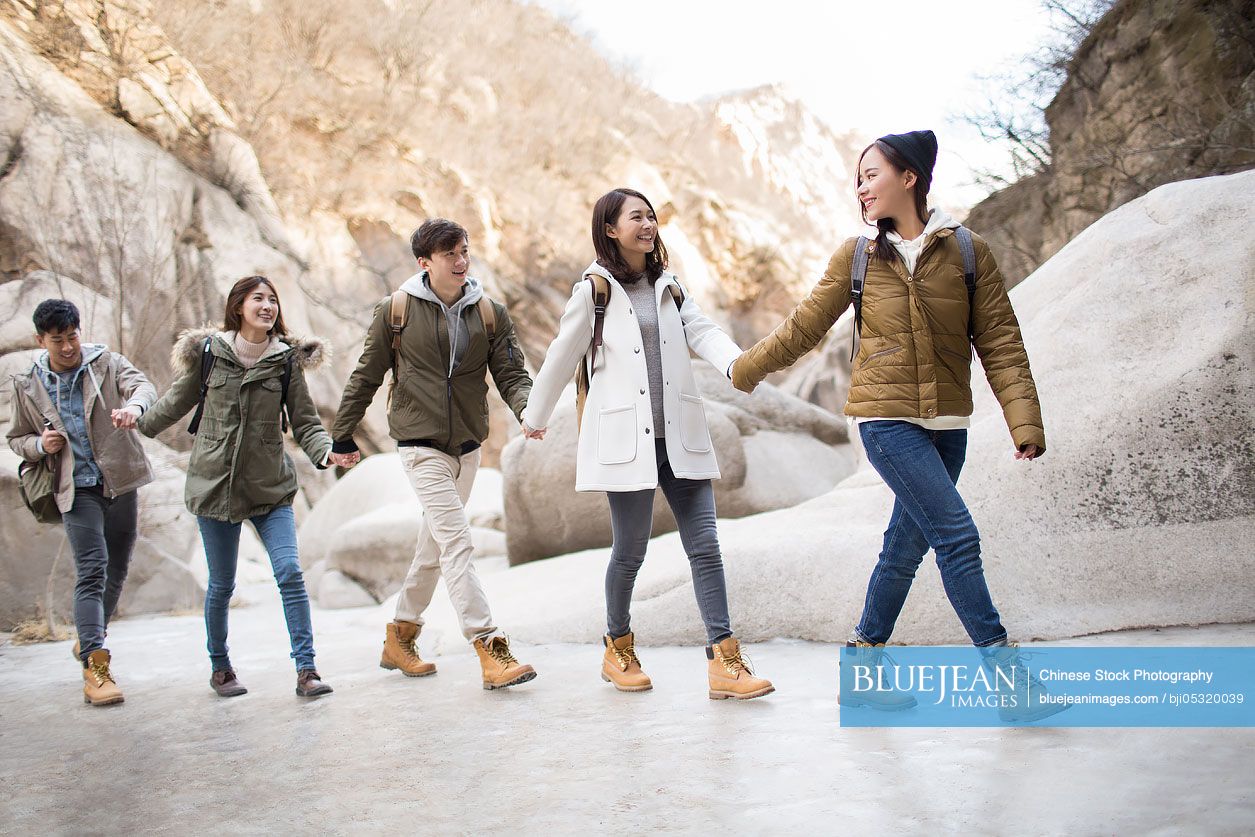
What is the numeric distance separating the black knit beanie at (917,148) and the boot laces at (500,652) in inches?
101

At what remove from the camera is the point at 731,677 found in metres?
3.72

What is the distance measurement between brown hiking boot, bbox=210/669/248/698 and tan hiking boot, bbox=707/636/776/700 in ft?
7.66

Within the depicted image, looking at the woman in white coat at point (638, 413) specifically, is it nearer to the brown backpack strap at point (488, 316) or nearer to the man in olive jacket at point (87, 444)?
the brown backpack strap at point (488, 316)

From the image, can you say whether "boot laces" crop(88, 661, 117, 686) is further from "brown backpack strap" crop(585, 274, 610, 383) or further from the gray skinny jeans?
"brown backpack strap" crop(585, 274, 610, 383)

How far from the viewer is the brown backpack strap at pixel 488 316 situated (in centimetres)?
473

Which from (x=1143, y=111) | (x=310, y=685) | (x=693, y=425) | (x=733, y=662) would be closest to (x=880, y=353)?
(x=693, y=425)

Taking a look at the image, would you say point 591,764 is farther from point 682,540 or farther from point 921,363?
point 921,363

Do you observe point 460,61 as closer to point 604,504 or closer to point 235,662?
point 604,504

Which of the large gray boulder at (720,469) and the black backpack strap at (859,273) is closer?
the black backpack strap at (859,273)

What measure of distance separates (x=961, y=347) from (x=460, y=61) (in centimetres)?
2519

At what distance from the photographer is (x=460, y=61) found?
1030 inches

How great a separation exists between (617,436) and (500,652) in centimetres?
118

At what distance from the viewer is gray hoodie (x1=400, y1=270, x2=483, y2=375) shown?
461 centimetres

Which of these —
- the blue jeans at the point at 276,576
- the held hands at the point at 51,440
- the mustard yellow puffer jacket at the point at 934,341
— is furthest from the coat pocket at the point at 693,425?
the held hands at the point at 51,440
